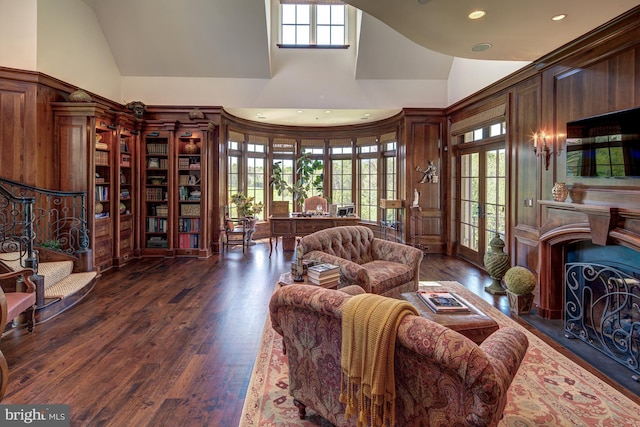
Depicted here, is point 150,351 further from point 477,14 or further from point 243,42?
point 243,42

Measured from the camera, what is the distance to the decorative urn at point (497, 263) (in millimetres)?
4496

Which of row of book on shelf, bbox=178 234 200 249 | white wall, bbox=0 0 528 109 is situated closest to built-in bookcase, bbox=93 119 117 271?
white wall, bbox=0 0 528 109

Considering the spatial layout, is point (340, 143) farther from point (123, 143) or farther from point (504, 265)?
point (504, 265)

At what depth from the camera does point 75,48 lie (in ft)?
18.1

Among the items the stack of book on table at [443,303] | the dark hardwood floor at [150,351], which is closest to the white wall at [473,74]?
the dark hardwood floor at [150,351]

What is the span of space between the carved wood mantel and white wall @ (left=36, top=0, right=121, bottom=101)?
6.85 m

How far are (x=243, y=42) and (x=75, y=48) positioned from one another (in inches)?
107

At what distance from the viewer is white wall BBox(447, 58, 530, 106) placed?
493 centimetres

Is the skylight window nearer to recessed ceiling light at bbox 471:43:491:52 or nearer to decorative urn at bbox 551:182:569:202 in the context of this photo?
recessed ceiling light at bbox 471:43:491:52

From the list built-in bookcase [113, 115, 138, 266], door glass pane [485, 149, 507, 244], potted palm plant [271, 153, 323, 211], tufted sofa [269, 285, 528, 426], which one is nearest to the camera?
tufted sofa [269, 285, 528, 426]

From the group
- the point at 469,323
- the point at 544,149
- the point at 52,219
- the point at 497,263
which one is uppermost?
the point at 544,149

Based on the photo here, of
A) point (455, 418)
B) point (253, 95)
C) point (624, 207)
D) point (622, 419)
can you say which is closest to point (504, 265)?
point (624, 207)

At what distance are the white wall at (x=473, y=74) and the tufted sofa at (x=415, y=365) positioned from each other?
4275mm

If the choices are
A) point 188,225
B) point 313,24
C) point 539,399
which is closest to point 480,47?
point 539,399
